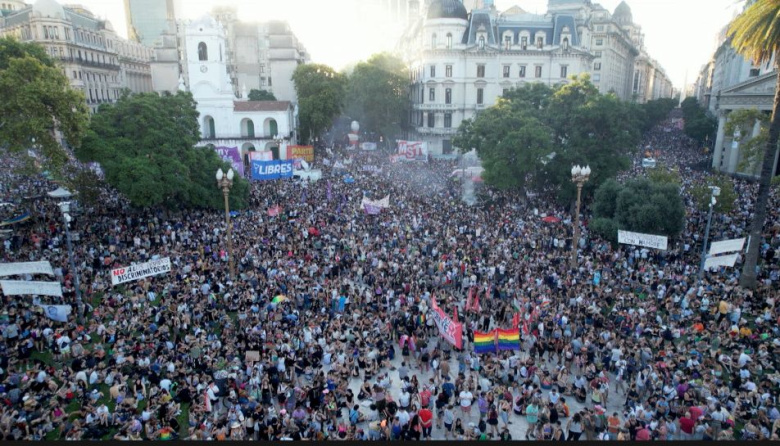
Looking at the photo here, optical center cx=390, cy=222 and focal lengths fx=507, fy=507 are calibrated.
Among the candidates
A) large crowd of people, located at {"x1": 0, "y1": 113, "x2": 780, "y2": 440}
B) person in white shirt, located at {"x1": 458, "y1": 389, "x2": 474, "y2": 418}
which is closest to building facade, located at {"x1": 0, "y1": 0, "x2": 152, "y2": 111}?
large crowd of people, located at {"x1": 0, "y1": 113, "x2": 780, "y2": 440}

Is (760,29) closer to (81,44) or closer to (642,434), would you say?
(642,434)

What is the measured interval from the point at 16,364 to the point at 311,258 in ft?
37.0

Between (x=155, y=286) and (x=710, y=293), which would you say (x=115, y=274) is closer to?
(x=155, y=286)

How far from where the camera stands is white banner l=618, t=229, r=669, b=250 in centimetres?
2153

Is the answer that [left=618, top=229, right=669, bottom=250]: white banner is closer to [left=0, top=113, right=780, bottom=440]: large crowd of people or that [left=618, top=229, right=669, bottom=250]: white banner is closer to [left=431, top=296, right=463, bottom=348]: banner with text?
[left=0, top=113, right=780, bottom=440]: large crowd of people

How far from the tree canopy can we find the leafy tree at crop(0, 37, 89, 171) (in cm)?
2397

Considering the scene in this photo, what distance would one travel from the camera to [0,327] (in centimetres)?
1584

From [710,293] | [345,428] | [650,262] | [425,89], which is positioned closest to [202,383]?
[345,428]

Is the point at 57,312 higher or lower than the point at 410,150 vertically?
lower

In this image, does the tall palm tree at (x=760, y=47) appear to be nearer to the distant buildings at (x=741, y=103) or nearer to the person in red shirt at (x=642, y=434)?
the distant buildings at (x=741, y=103)

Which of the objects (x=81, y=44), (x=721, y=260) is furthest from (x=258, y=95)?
(x=721, y=260)

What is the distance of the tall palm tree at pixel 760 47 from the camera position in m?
18.8

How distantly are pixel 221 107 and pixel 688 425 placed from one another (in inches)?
1935

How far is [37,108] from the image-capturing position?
2273cm
